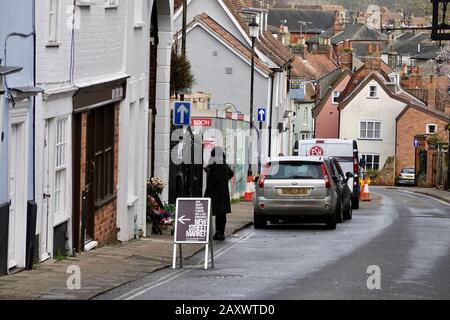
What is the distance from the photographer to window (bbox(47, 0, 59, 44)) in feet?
59.3

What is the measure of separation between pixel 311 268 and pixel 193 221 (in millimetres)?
1832

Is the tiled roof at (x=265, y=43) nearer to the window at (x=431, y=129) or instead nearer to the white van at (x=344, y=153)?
the white van at (x=344, y=153)

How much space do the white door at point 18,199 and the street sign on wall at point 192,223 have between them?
2.41m

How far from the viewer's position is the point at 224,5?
58.8 m

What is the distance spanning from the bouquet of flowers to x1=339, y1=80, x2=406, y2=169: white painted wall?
226 ft

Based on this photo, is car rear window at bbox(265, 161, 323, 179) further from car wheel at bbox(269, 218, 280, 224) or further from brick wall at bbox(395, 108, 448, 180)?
brick wall at bbox(395, 108, 448, 180)

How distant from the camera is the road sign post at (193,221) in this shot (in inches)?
711

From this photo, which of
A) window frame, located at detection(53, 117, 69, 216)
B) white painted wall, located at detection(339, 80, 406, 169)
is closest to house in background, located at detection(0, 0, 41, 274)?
window frame, located at detection(53, 117, 69, 216)

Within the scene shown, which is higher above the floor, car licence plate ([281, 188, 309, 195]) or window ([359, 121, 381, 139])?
car licence plate ([281, 188, 309, 195])

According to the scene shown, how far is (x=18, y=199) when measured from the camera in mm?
16703

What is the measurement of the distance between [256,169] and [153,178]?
79.8 feet

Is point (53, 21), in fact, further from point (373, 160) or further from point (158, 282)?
point (373, 160)

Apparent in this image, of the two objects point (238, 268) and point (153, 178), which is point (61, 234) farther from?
point (153, 178)
